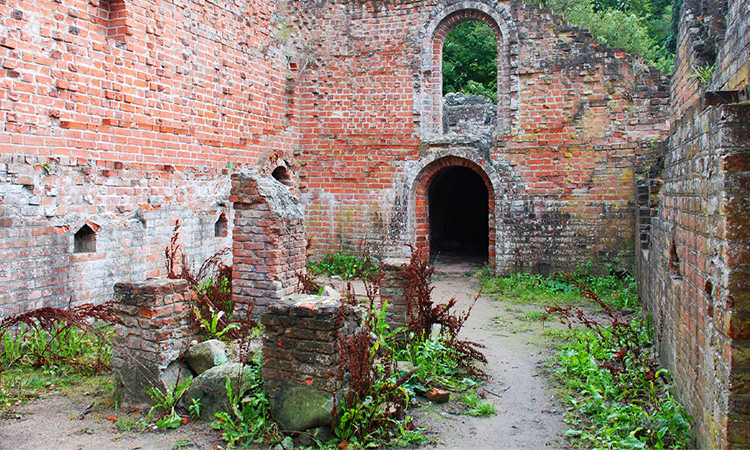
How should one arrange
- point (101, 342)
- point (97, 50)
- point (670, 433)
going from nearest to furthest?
point (670, 433) < point (101, 342) < point (97, 50)

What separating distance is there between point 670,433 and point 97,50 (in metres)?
8.00

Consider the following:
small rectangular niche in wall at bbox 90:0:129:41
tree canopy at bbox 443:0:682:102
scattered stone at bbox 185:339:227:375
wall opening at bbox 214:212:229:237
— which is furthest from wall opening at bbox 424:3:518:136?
tree canopy at bbox 443:0:682:102

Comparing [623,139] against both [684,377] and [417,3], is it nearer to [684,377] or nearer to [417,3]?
[417,3]

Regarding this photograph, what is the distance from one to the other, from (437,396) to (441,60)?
8.33 metres

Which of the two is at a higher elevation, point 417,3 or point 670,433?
point 417,3

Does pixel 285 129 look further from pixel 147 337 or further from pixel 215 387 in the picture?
pixel 215 387

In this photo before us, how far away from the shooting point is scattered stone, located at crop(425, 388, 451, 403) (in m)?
4.85

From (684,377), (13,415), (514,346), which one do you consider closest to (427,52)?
(514,346)

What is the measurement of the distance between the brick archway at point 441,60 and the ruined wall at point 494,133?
3 cm

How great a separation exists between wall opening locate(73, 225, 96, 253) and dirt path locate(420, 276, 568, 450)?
17.1ft

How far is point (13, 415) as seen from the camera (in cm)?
453

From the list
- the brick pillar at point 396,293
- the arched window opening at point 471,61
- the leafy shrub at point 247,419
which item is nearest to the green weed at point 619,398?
the brick pillar at point 396,293

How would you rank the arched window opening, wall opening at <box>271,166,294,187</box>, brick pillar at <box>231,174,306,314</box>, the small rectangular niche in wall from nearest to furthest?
brick pillar at <box>231,174,306,314</box> → the small rectangular niche in wall → wall opening at <box>271,166,294,187</box> → the arched window opening

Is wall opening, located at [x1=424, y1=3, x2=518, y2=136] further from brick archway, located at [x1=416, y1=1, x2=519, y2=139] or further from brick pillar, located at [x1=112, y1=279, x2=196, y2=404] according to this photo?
brick pillar, located at [x1=112, y1=279, x2=196, y2=404]
